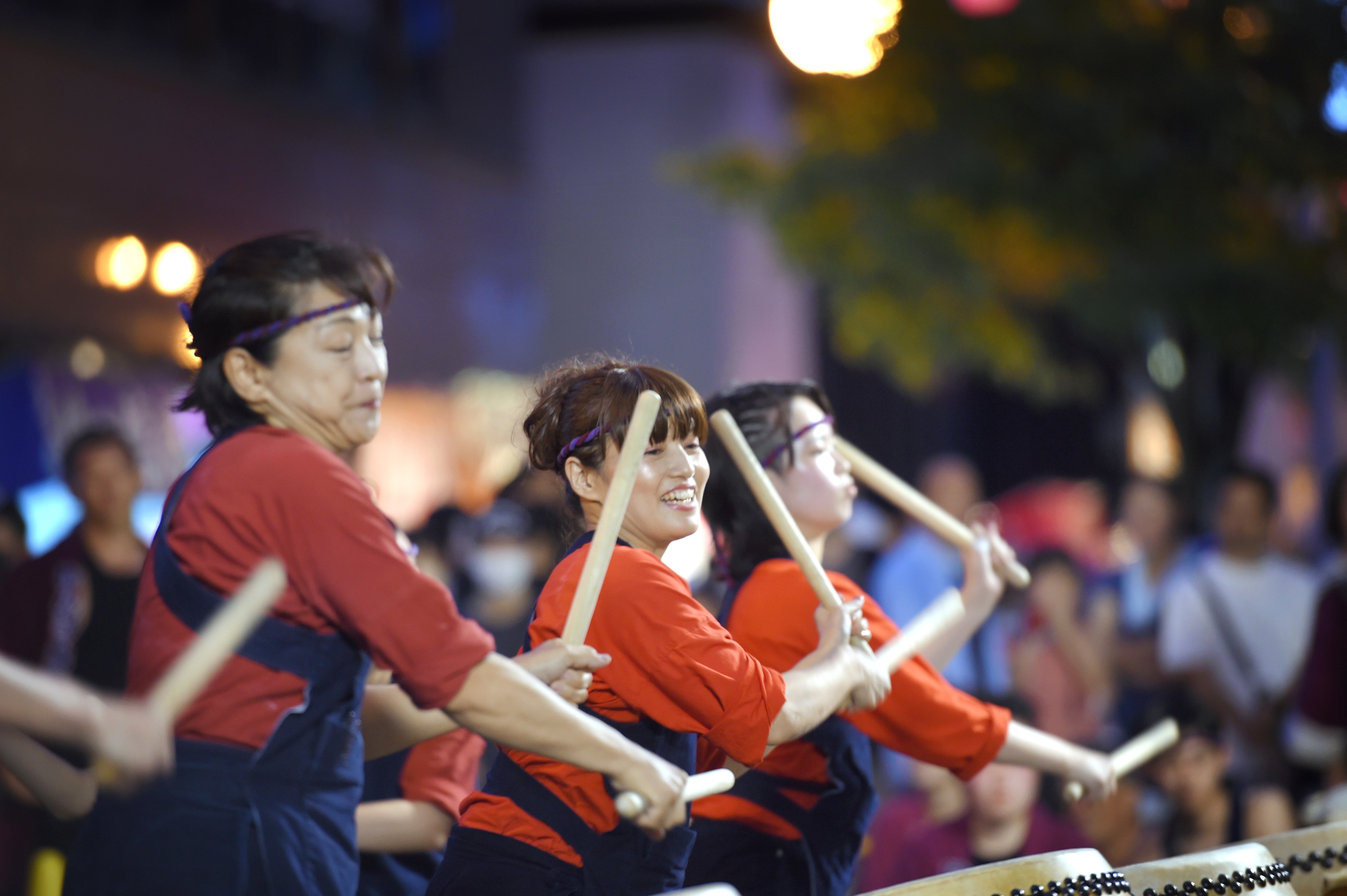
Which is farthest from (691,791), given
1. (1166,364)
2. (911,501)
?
(1166,364)

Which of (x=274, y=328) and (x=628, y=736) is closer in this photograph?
(x=274, y=328)

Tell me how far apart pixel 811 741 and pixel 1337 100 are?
5.22m

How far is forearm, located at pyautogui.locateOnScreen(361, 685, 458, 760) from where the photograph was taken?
2443 mm

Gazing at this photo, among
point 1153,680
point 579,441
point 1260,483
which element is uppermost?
point 579,441

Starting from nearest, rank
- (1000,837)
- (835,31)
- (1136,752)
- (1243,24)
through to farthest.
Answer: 1. (1136,752)
2. (1000,837)
3. (1243,24)
4. (835,31)

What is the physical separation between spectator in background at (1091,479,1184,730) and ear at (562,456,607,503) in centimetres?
344

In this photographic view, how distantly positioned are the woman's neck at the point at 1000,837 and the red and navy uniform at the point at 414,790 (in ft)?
5.05

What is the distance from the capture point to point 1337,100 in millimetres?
6582

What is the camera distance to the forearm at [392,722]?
96.2 inches

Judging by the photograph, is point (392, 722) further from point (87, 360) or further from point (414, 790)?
point (87, 360)

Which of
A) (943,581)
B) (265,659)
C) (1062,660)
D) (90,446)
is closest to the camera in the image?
(265,659)

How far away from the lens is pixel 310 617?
1.87 meters

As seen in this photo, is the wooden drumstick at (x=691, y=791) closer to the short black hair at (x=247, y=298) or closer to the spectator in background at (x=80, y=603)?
the short black hair at (x=247, y=298)

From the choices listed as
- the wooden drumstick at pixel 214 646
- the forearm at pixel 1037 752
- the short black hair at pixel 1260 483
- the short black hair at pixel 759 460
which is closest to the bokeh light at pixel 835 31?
the short black hair at pixel 1260 483
